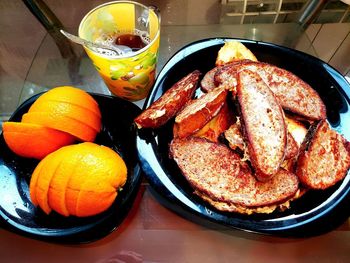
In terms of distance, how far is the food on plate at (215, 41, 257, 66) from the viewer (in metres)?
0.86

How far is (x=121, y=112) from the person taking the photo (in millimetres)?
865

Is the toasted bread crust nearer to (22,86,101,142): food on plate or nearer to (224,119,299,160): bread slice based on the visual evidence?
(224,119,299,160): bread slice

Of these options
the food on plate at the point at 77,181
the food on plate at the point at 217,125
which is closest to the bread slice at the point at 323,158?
the food on plate at the point at 217,125

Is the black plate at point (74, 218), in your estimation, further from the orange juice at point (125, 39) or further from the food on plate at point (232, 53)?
the food on plate at point (232, 53)

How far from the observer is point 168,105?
0.74 meters

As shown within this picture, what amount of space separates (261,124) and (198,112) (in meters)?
0.16

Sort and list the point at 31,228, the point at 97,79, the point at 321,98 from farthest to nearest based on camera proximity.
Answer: the point at 97,79 → the point at 321,98 → the point at 31,228

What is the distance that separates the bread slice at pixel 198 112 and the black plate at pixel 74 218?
0.45 feet

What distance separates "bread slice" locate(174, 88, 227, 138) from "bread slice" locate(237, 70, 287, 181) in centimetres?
6

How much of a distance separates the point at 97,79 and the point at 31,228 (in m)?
0.54

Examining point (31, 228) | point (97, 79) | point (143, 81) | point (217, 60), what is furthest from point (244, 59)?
point (31, 228)

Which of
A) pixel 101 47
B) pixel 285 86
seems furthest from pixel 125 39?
pixel 285 86

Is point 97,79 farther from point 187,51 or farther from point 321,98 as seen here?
point 321,98

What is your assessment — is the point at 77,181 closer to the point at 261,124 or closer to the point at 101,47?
the point at 101,47
